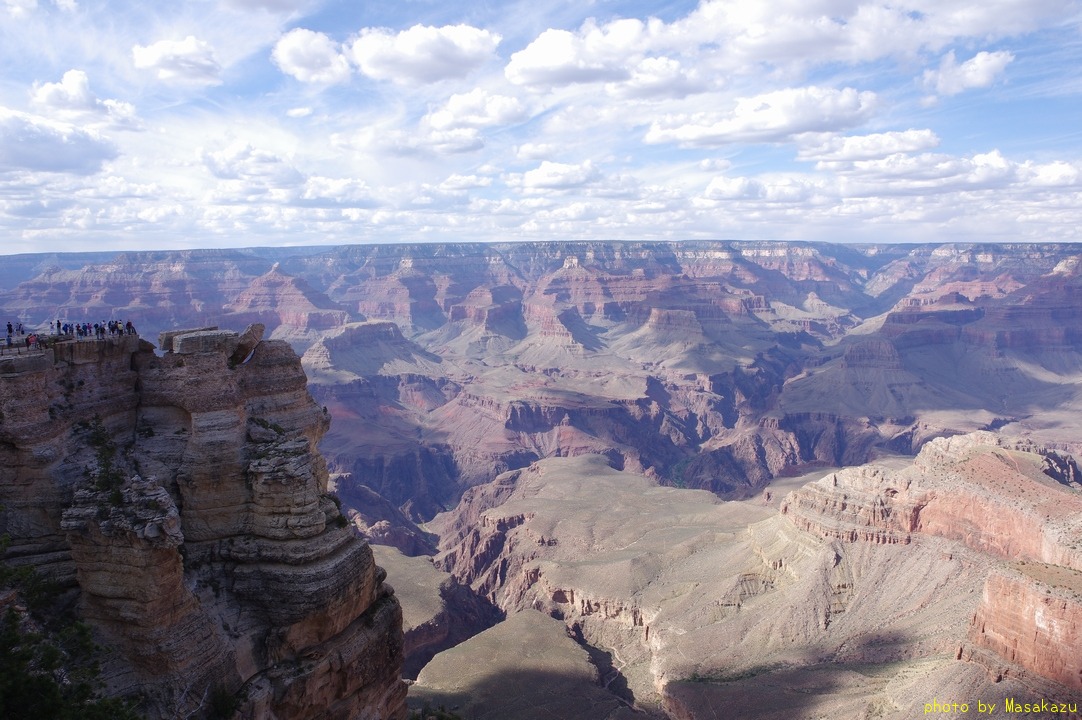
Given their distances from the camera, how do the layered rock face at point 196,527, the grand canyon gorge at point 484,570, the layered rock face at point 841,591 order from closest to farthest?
the layered rock face at point 196,527, the grand canyon gorge at point 484,570, the layered rock face at point 841,591

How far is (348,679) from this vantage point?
31.8 metres

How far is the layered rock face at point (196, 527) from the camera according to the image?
25.3 meters

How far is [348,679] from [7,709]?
14598 millimetres

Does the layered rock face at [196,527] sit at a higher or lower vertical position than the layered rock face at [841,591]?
higher

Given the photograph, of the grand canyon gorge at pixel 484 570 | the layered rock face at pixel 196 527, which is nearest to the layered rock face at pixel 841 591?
the grand canyon gorge at pixel 484 570

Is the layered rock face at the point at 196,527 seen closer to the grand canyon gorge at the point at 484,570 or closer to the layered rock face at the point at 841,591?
the grand canyon gorge at the point at 484,570

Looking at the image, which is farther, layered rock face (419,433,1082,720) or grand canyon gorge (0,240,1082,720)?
layered rock face (419,433,1082,720)

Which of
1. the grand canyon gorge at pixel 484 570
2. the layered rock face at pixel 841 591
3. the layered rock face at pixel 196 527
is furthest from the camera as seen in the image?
the layered rock face at pixel 841 591

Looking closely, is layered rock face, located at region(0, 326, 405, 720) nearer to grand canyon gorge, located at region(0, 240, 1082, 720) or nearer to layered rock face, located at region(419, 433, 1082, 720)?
grand canyon gorge, located at region(0, 240, 1082, 720)

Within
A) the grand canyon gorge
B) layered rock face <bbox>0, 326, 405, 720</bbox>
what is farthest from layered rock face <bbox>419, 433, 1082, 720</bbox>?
layered rock face <bbox>0, 326, 405, 720</bbox>

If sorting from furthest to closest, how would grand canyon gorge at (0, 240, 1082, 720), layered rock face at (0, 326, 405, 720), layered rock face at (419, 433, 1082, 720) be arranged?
layered rock face at (419, 433, 1082, 720) < grand canyon gorge at (0, 240, 1082, 720) < layered rock face at (0, 326, 405, 720)

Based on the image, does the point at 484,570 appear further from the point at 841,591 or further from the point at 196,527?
the point at 196,527

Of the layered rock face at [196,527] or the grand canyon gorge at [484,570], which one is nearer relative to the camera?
the layered rock face at [196,527]

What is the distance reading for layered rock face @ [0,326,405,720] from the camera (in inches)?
998
